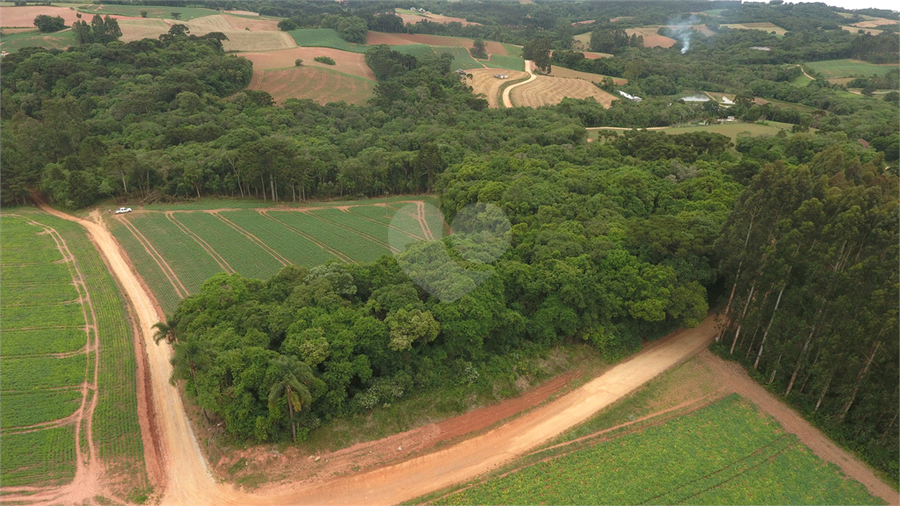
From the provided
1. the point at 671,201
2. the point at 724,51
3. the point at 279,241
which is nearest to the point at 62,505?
the point at 279,241

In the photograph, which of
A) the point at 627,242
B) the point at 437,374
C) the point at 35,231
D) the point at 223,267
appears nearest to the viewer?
the point at 437,374

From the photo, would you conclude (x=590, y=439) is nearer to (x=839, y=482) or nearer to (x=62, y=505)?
(x=839, y=482)

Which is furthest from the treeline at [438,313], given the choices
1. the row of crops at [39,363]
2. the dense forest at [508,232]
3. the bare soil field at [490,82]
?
the bare soil field at [490,82]

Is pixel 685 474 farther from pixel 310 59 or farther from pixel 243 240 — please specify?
pixel 310 59

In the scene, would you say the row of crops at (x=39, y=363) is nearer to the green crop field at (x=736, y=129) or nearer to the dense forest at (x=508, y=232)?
the dense forest at (x=508, y=232)

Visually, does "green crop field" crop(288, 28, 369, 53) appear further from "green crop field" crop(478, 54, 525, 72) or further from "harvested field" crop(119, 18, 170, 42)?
"green crop field" crop(478, 54, 525, 72)

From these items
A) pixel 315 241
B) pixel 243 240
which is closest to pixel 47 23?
pixel 243 240
